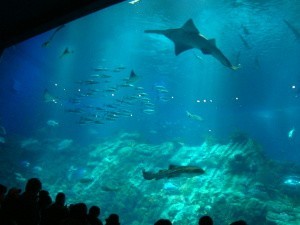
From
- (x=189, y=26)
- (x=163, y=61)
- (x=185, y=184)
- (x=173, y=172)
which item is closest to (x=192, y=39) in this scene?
(x=189, y=26)

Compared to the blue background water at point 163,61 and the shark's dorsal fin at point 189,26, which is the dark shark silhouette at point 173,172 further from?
the blue background water at point 163,61

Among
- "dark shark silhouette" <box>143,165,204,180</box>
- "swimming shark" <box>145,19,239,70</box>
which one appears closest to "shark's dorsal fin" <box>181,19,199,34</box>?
"swimming shark" <box>145,19,239,70</box>

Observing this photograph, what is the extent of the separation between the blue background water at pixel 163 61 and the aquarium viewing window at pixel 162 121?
134 mm

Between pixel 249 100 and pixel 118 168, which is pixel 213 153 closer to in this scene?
pixel 118 168

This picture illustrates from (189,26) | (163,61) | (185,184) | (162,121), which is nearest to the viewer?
(189,26)

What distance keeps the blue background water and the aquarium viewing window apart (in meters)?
0.13

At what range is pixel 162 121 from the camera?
38.4 meters

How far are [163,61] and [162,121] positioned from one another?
30.3ft

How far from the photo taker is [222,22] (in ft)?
67.1

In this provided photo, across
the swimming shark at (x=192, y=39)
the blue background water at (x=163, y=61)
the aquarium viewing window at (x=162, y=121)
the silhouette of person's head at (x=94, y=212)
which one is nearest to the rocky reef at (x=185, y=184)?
the aquarium viewing window at (x=162, y=121)

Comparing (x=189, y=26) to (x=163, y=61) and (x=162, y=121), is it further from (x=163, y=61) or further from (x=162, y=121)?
(x=162, y=121)

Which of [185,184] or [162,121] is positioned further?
[162,121]

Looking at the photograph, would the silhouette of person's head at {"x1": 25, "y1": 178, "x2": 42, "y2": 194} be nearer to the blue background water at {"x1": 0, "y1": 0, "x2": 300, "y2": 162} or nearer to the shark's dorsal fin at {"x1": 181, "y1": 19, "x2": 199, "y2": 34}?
the shark's dorsal fin at {"x1": 181, "y1": 19, "x2": 199, "y2": 34}

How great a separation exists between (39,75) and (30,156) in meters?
27.7
